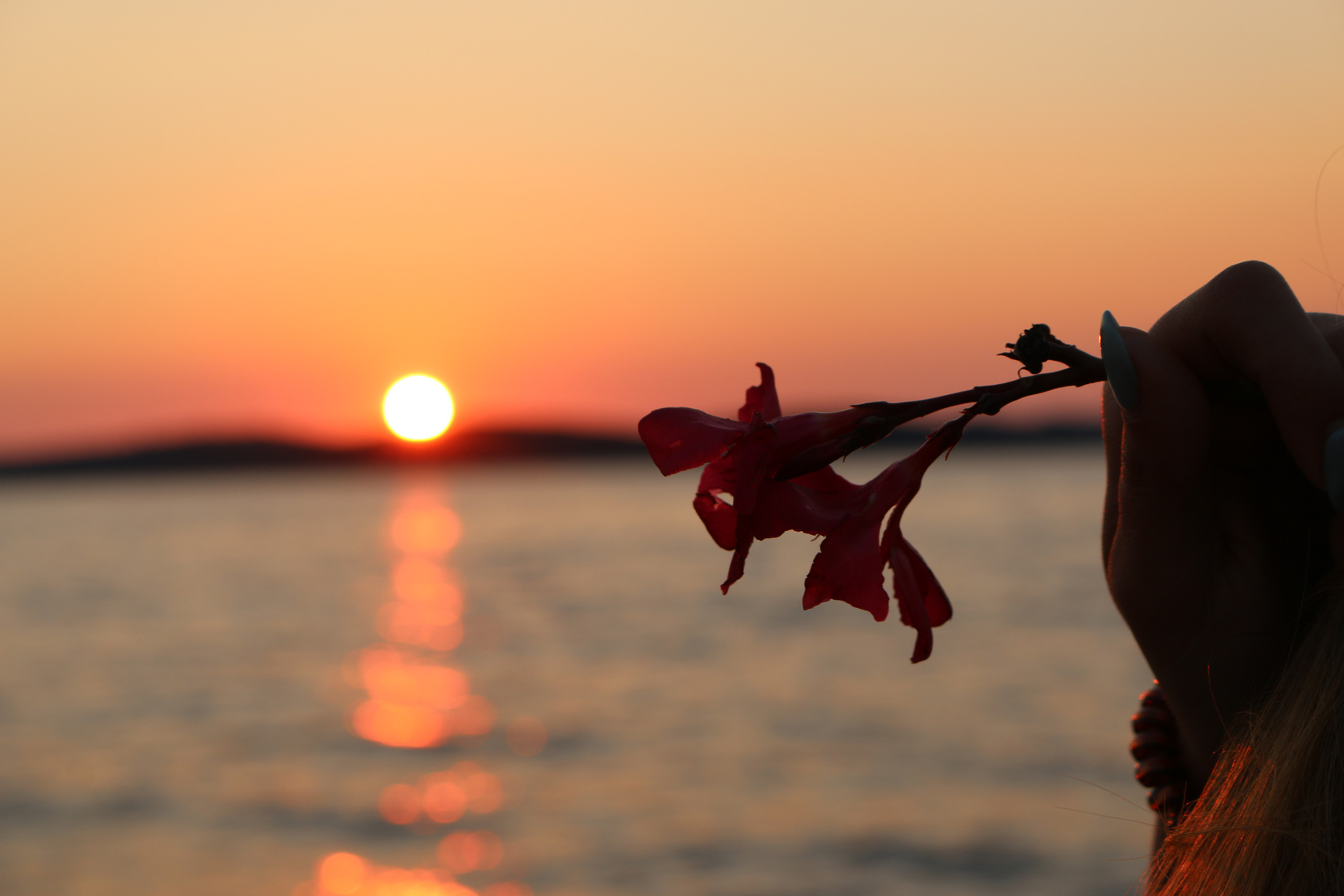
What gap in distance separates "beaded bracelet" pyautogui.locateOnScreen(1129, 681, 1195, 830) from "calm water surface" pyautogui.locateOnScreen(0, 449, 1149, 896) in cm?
223

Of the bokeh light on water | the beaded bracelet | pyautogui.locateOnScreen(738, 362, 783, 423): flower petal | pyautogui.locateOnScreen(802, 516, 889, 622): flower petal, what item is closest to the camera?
pyautogui.locateOnScreen(802, 516, 889, 622): flower petal

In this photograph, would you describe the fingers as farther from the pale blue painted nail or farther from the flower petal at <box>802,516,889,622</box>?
the flower petal at <box>802,516,889,622</box>

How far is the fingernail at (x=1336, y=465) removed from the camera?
130cm

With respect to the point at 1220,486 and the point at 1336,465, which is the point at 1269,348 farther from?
the point at 1220,486

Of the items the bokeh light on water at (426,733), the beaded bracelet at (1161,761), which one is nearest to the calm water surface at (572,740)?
the bokeh light on water at (426,733)

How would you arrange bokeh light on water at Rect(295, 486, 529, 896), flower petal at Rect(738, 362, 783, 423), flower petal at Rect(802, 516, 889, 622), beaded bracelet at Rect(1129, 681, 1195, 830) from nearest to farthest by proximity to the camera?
flower petal at Rect(802, 516, 889, 622) → flower petal at Rect(738, 362, 783, 423) → beaded bracelet at Rect(1129, 681, 1195, 830) → bokeh light on water at Rect(295, 486, 529, 896)

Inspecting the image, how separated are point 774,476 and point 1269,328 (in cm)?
70

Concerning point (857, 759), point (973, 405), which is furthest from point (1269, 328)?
point (857, 759)

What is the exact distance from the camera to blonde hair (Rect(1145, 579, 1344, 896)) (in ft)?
4.36

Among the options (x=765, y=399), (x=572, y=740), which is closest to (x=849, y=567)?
(x=765, y=399)

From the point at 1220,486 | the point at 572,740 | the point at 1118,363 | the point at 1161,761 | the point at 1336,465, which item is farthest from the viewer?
the point at 572,740

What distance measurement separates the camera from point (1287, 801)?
4.45 ft

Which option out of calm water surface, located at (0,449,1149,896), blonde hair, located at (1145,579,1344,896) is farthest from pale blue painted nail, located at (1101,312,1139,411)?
calm water surface, located at (0,449,1149,896)

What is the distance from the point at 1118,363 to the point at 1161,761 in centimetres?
112
